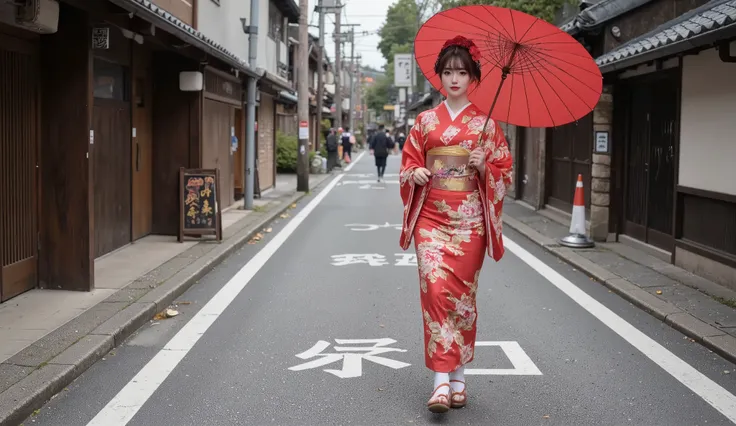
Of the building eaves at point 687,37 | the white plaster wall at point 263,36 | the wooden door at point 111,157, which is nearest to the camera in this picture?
the building eaves at point 687,37

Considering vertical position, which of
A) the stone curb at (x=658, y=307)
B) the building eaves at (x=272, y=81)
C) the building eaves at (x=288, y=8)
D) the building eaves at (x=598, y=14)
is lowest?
the stone curb at (x=658, y=307)

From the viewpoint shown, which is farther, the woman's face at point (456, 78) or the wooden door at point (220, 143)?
the wooden door at point (220, 143)

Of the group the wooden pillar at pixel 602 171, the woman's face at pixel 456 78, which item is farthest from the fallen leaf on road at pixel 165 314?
the wooden pillar at pixel 602 171

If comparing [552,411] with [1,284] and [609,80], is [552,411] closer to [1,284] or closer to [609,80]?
[1,284]

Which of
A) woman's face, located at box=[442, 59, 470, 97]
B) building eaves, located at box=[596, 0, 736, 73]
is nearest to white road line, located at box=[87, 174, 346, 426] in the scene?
woman's face, located at box=[442, 59, 470, 97]

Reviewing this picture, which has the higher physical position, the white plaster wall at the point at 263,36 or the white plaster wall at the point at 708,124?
the white plaster wall at the point at 263,36

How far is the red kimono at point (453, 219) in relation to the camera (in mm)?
4863

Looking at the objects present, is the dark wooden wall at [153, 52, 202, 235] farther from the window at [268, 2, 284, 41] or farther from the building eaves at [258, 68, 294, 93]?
the window at [268, 2, 284, 41]

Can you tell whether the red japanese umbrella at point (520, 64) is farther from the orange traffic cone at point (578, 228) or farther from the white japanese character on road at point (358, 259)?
the orange traffic cone at point (578, 228)

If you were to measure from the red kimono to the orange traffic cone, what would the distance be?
7207mm

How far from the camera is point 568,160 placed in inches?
635

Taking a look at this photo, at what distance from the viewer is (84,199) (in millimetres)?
7988

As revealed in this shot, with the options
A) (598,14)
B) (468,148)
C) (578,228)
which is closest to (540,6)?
(598,14)

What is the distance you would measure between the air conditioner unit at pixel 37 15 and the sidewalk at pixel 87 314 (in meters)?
2.43
